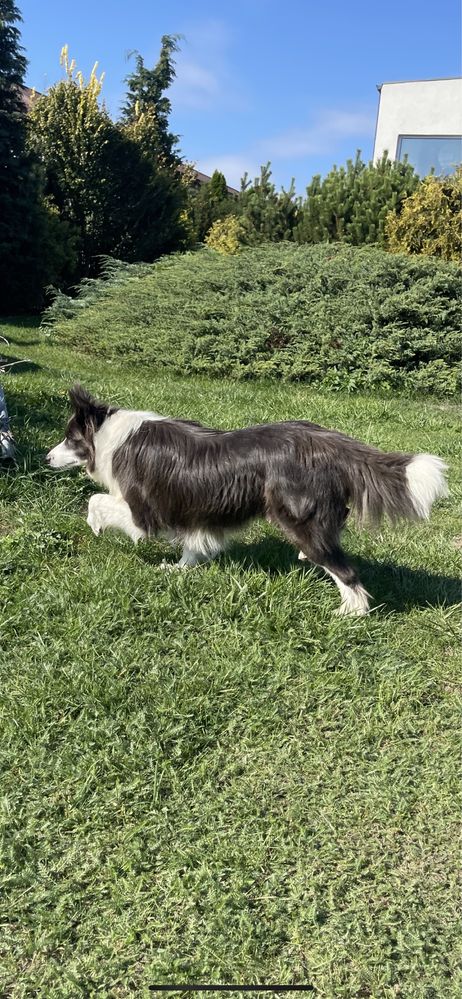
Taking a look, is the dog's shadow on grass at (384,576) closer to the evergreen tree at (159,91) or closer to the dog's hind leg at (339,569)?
the dog's hind leg at (339,569)

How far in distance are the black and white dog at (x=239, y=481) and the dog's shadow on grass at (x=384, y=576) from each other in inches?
7.6

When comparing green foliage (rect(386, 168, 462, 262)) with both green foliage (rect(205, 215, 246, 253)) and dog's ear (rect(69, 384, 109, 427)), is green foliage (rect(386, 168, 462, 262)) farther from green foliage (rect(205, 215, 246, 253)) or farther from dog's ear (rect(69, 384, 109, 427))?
dog's ear (rect(69, 384, 109, 427))

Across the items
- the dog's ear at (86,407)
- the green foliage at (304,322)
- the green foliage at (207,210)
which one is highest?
the green foliage at (207,210)

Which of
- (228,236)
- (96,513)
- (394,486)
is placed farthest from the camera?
(228,236)

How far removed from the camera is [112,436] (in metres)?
3.85

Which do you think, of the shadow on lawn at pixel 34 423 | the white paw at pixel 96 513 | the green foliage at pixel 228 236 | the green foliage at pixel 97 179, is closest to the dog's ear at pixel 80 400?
the white paw at pixel 96 513

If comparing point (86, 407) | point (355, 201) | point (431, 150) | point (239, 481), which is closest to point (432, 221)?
point (355, 201)

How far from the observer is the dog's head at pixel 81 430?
3.87 m

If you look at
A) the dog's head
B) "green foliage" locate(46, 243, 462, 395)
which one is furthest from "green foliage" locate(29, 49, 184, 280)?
the dog's head

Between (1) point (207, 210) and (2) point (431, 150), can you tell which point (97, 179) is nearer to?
(1) point (207, 210)

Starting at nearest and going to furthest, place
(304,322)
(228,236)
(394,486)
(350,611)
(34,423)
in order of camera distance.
Result: (394,486) → (350,611) → (34,423) → (304,322) → (228,236)

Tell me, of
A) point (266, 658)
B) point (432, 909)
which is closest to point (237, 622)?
point (266, 658)

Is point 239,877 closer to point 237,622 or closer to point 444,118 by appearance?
point 237,622

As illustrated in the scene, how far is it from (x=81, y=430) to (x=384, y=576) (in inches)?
82.8
